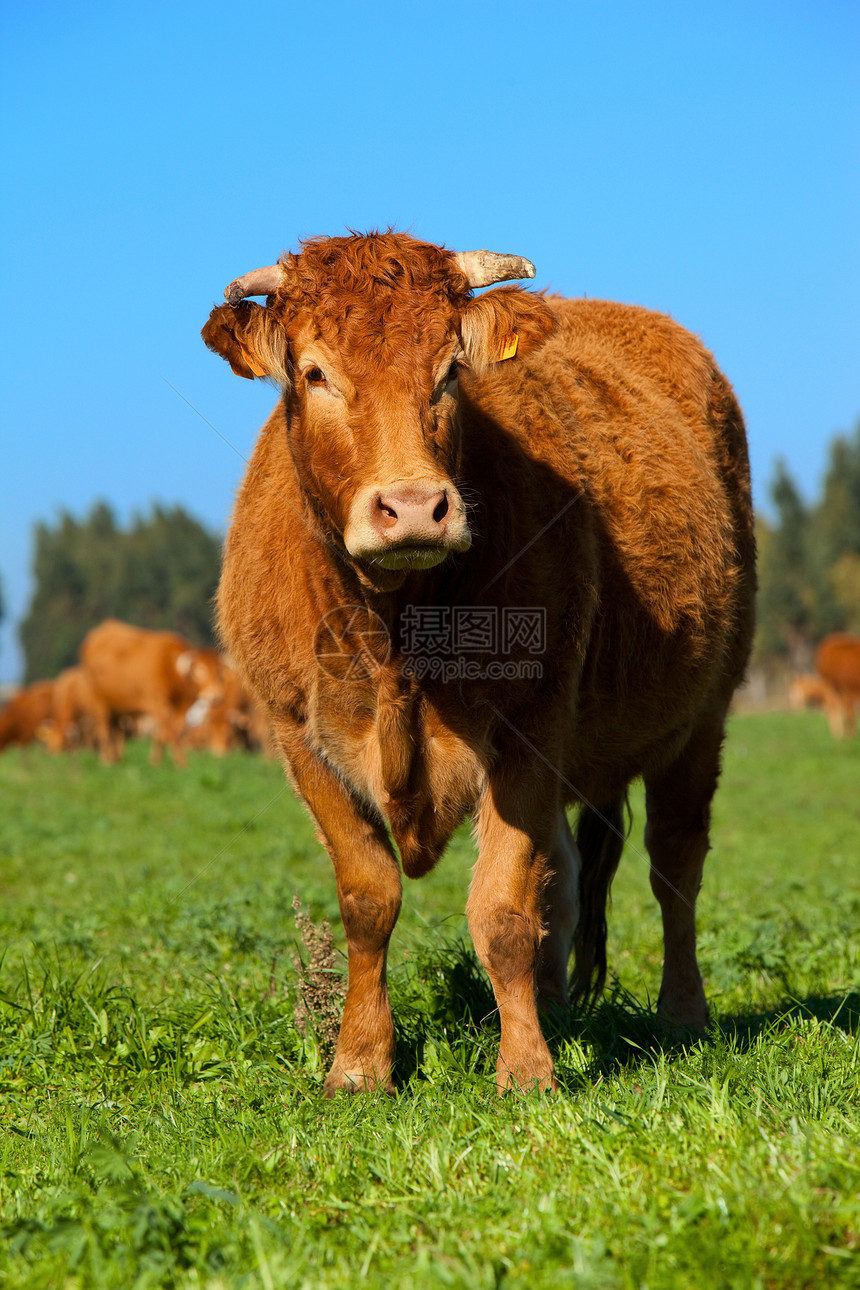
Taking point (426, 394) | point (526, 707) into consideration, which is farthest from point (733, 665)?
point (426, 394)

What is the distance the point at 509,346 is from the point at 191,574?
3688 inches

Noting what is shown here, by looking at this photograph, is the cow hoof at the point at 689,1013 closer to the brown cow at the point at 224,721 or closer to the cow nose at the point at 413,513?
the cow nose at the point at 413,513

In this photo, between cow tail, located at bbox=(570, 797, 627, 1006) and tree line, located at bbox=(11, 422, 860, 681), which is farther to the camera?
tree line, located at bbox=(11, 422, 860, 681)

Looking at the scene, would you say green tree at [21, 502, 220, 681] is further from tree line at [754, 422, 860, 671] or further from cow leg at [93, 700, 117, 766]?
cow leg at [93, 700, 117, 766]

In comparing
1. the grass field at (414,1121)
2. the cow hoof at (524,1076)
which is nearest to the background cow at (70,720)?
the grass field at (414,1121)

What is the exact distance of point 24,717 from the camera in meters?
32.2

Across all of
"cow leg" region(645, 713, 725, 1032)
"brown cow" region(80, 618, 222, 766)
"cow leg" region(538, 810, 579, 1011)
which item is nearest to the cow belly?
"cow leg" region(538, 810, 579, 1011)

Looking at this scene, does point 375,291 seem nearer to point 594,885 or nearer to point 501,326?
point 501,326

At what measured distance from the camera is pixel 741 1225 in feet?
7.61

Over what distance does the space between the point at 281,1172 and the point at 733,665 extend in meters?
3.52

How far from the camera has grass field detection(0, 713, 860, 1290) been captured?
2.32 m

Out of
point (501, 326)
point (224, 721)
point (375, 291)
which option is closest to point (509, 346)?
point (501, 326)

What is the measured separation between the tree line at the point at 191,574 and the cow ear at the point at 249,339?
63.4 metres

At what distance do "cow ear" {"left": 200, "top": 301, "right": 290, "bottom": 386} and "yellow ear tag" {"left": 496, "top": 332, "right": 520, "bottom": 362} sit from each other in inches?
27.7
